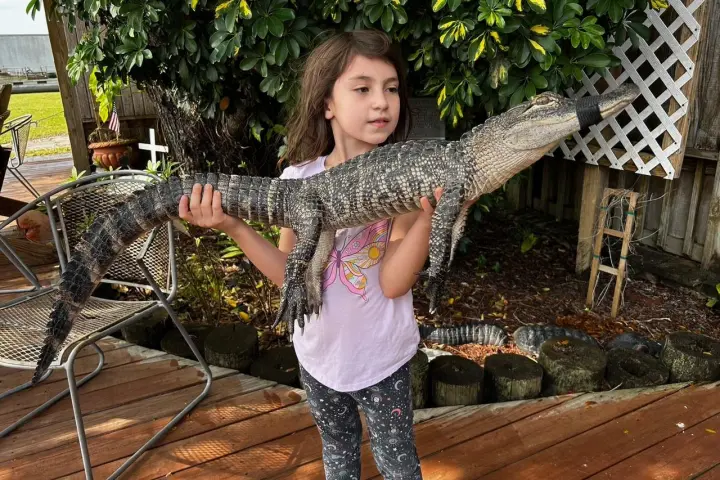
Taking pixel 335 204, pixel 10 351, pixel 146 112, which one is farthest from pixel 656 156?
pixel 146 112

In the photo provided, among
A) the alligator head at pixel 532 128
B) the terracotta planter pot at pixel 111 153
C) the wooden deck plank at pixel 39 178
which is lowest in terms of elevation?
the wooden deck plank at pixel 39 178

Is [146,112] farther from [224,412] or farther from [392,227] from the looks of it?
[392,227]

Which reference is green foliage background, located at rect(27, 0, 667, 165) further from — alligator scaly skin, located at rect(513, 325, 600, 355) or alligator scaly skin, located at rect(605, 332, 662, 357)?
alligator scaly skin, located at rect(605, 332, 662, 357)

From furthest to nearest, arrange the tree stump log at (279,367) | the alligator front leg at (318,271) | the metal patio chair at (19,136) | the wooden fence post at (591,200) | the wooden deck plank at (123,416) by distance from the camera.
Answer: the metal patio chair at (19,136) → the wooden fence post at (591,200) → the tree stump log at (279,367) → the wooden deck plank at (123,416) → the alligator front leg at (318,271)

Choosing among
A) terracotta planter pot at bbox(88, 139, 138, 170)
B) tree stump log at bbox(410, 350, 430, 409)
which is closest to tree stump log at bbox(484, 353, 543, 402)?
tree stump log at bbox(410, 350, 430, 409)

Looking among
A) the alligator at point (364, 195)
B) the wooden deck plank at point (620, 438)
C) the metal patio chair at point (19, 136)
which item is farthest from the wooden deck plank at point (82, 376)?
the metal patio chair at point (19, 136)

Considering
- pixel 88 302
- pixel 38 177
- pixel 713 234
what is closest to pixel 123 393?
pixel 88 302

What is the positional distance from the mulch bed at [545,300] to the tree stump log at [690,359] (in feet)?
2.16

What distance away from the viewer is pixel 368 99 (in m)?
1.35

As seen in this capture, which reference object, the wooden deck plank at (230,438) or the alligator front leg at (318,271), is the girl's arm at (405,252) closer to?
the alligator front leg at (318,271)

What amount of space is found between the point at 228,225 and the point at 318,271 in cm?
28

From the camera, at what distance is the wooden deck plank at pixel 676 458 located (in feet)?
6.29

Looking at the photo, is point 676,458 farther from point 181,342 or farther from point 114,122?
point 114,122

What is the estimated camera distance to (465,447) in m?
2.09
